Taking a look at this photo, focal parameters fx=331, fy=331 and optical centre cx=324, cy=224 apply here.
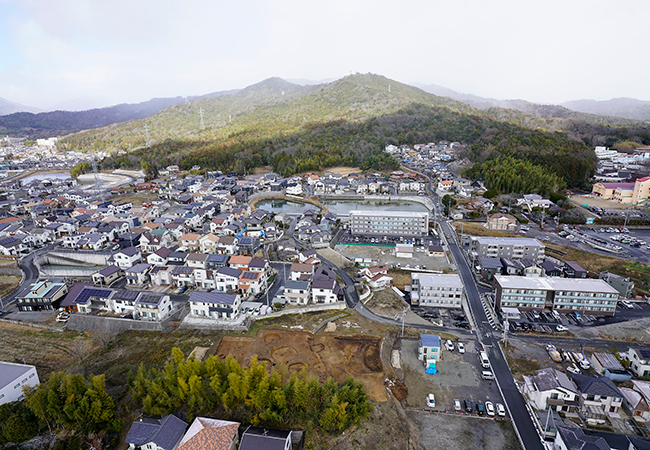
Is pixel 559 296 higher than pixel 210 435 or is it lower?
lower

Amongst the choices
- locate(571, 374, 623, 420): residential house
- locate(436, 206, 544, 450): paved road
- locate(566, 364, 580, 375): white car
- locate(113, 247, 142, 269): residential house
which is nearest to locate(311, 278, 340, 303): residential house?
locate(436, 206, 544, 450): paved road

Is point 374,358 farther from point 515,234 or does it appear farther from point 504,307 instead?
point 515,234

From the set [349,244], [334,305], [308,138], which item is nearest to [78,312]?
[334,305]

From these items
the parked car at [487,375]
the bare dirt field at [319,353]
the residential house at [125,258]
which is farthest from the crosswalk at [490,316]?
the residential house at [125,258]

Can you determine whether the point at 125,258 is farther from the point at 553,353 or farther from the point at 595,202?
the point at 595,202

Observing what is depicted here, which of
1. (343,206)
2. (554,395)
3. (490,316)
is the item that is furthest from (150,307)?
(343,206)

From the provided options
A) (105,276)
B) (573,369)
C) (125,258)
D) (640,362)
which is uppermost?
(125,258)

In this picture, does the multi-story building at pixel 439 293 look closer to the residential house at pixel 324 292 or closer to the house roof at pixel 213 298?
the residential house at pixel 324 292
